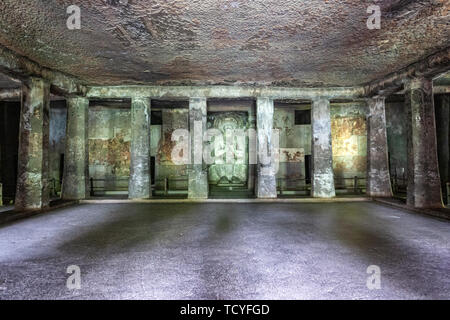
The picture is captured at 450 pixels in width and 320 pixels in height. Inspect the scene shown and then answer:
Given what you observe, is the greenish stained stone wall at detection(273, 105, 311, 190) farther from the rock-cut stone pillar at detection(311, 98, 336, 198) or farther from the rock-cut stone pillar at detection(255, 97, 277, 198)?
the rock-cut stone pillar at detection(255, 97, 277, 198)

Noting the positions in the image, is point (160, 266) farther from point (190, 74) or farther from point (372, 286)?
point (190, 74)

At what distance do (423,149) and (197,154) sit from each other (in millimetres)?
6046

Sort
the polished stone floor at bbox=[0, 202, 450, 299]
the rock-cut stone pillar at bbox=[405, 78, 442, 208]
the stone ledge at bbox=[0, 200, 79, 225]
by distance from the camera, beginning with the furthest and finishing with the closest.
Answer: the rock-cut stone pillar at bbox=[405, 78, 442, 208]
the stone ledge at bbox=[0, 200, 79, 225]
the polished stone floor at bbox=[0, 202, 450, 299]

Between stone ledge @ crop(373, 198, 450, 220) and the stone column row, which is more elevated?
the stone column row

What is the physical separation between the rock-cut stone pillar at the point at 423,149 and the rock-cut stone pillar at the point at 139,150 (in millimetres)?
7439

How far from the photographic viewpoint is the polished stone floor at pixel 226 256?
7.80ft

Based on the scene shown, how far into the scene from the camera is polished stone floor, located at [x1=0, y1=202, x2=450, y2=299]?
2377mm

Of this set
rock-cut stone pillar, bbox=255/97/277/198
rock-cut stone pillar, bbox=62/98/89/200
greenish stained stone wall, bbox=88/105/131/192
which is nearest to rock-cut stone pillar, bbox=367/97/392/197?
rock-cut stone pillar, bbox=255/97/277/198

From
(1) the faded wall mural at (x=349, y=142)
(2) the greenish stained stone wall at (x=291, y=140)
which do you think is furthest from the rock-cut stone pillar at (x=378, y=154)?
(2) the greenish stained stone wall at (x=291, y=140)

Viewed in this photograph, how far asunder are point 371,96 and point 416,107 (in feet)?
6.10

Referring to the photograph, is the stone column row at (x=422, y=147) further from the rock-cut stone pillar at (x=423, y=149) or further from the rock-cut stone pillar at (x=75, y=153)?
the rock-cut stone pillar at (x=75, y=153)

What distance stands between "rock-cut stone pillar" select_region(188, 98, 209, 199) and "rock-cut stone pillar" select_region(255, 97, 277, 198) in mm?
1750

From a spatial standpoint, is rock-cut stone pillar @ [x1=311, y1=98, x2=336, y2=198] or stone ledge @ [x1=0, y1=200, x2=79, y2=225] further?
rock-cut stone pillar @ [x1=311, y1=98, x2=336, y2=198]
